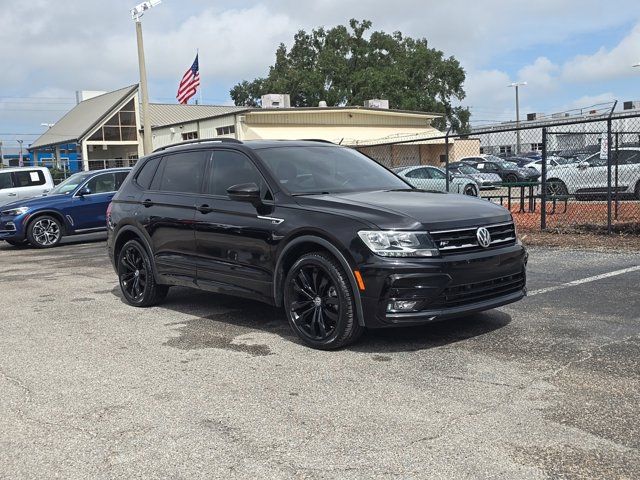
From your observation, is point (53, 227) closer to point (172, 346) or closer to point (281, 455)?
point (172, 346)

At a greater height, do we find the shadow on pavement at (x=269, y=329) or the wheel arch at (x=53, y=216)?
the wheel arch at (x=53, y=216)

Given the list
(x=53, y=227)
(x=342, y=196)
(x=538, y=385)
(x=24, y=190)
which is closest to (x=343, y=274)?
(x=342, y=196)

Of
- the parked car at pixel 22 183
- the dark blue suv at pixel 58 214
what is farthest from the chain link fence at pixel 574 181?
the parked car at pixel 22 183

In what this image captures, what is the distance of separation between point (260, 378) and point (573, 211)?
1320 centimetres

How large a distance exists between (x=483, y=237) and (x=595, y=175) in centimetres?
1450

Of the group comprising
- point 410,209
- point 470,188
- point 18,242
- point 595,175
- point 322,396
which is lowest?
point 322,396

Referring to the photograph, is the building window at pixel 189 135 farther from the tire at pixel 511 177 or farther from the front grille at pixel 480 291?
the front grille at pixel 480 291

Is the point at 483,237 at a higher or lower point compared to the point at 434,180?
lower

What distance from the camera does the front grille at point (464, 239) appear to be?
5.05 metres

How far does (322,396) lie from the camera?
4.33 meters

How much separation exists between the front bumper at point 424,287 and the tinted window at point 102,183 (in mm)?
11764

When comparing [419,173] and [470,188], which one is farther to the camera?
[470,188]

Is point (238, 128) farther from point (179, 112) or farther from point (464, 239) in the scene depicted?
point (464, 239)

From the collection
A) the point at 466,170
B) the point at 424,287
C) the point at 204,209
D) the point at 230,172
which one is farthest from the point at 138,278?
the point at 466,170
